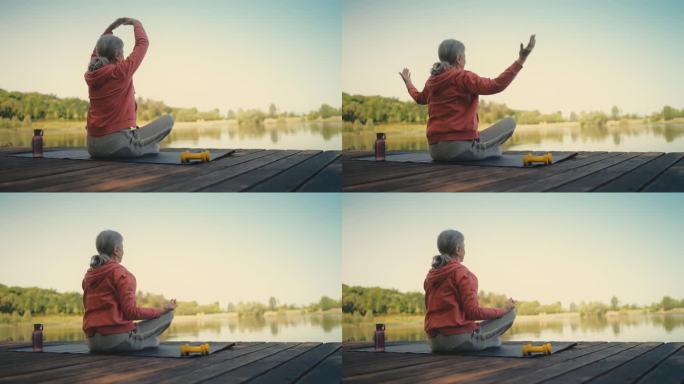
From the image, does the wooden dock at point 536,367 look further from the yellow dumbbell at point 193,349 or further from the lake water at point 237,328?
the yellow dumbbell at point 193,349

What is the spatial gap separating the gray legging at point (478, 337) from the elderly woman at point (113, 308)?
1.48m

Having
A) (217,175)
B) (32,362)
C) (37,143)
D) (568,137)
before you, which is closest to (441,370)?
(217,175)

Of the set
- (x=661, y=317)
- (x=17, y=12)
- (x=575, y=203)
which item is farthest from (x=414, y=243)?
(x=17, y=12)

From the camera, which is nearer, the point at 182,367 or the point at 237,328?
the point at 182,367

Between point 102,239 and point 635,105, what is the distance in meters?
3.74

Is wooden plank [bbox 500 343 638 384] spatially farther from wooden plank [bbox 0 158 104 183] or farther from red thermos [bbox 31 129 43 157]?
red thermos [bbox 31 129 43 157]

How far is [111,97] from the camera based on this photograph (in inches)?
328

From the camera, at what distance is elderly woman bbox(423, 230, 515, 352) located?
302 inches

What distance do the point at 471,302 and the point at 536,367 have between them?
1.78 ft

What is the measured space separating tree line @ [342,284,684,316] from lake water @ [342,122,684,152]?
93 cm

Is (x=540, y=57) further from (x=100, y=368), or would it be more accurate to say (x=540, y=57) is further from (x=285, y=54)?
(x=100, y=368)

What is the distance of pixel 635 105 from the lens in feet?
31.2

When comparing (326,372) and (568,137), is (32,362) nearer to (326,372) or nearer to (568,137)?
(326,372)

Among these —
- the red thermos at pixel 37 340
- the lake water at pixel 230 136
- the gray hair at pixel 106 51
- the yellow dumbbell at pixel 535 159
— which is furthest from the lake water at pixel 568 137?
the red thermos at pixel 37 340
